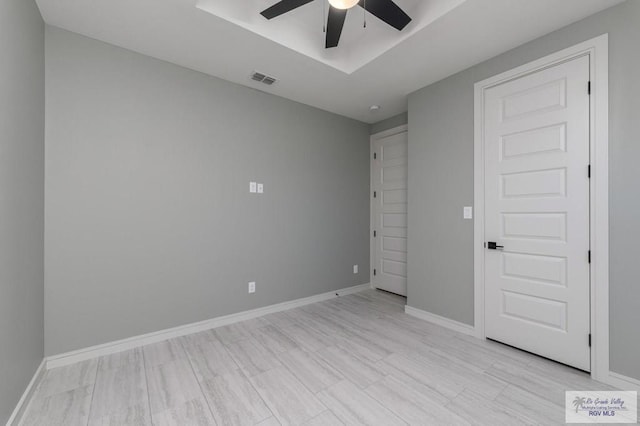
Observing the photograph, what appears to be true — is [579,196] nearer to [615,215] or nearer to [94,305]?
[615,215]

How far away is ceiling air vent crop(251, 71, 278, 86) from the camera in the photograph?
2.87 metres

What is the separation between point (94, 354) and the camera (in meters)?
2.27

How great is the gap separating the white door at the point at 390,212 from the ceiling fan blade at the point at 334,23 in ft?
6.88

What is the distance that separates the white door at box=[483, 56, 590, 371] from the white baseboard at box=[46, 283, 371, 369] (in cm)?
224

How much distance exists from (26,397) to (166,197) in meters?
1.66

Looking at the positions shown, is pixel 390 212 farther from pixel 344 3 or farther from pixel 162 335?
pixel 162 335

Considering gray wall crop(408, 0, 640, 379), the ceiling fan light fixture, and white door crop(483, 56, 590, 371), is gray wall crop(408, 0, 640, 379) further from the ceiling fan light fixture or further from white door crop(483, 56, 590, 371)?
the ceiling fan light fixture

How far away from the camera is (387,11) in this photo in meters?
1.87

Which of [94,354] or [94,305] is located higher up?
[94,305]

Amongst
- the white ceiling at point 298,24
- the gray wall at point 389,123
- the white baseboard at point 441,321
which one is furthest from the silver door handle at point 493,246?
the gray wall at point 389,123

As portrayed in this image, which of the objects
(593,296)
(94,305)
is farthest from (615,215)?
(94,305)

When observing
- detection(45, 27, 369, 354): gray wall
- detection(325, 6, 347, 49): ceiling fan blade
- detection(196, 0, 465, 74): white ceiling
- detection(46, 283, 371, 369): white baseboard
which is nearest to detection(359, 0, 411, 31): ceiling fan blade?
detection(325, 6, 347, 49): ceiling fan blade

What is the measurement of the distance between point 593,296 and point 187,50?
13.0ft

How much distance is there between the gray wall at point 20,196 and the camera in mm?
1414
